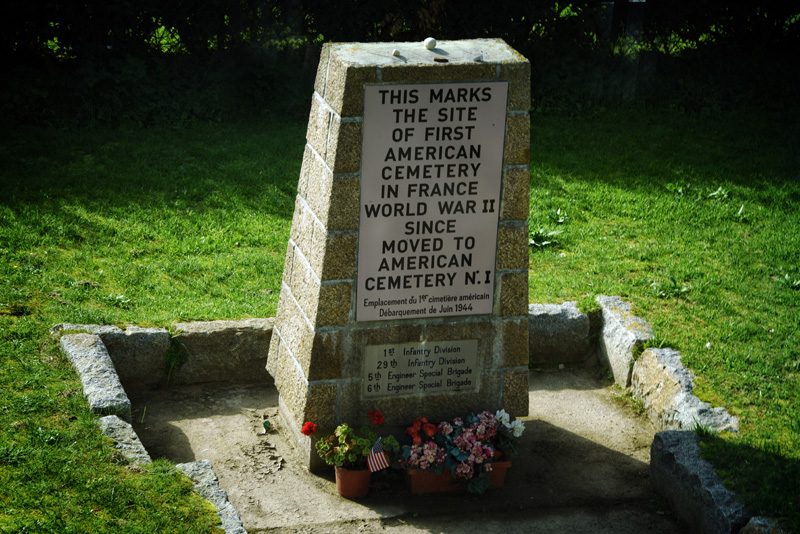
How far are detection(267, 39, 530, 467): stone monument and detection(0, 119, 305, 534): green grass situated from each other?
1.10 metres

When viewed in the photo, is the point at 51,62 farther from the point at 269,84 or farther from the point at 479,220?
the point at 479,220

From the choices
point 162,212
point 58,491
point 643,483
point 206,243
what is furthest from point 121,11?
point 643,483

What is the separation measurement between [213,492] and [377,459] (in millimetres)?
893

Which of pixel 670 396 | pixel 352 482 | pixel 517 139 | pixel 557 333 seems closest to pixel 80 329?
pixel 352 482

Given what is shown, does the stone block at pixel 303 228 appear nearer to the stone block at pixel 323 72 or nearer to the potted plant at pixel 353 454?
the stone block at pixel 323 72

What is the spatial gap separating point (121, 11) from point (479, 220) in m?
6.13

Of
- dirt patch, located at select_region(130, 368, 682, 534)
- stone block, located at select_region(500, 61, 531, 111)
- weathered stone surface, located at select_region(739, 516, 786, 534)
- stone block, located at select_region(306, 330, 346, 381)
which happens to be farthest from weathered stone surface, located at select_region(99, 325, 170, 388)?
weathered stone surface, located at select_region(739, 516, 786, 534)

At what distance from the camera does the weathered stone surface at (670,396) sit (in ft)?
16.7

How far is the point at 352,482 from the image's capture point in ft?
15.6

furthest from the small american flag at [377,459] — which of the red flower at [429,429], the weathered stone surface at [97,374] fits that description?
the weathered stone surface at [97,374]

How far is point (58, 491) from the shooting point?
4.11m

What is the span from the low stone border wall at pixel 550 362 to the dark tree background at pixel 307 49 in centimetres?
449

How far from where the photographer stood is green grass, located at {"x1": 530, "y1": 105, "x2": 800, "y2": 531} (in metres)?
5.18

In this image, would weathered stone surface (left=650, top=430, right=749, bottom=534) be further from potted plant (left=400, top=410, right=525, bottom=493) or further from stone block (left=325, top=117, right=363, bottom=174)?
stone block (left=325, top=117, right=363, bottom=174)
